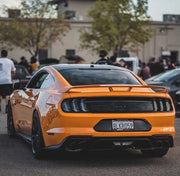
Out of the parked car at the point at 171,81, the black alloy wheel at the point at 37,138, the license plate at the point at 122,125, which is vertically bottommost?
the parked car at the point at 171,81

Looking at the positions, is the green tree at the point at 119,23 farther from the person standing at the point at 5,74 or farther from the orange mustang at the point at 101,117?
the orange mustang at the point at 101,117

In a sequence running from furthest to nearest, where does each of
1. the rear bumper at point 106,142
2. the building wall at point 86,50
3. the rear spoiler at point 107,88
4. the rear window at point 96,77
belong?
1. the building wall at point 86,50
2. the rear window at point 96,77
3. the rear spoiler at point 107,88
4. the rear bumper at point 106,142

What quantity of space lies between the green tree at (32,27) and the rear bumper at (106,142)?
1874 inches

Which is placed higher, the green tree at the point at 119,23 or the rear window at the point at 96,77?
the rear window at the point at 96,77

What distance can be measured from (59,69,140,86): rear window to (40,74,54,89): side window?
0.18m

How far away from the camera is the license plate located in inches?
296

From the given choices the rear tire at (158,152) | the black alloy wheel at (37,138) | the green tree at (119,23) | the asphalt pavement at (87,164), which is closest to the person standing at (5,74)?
the asphalt pavement at (87,164)

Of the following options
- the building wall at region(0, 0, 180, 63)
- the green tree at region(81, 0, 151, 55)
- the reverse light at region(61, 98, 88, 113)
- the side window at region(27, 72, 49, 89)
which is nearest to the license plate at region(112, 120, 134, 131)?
the reverse light at region(61, 98, 88, 113)

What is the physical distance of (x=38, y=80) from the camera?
31.1 feet

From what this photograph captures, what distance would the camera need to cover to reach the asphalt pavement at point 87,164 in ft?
23.2

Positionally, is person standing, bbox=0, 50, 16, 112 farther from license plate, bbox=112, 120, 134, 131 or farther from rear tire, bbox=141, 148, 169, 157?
license plate, bbox=112, 120, 134, 131

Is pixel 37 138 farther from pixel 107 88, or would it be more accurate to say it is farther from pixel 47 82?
pixel 107 88

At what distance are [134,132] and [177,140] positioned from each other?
3.12m

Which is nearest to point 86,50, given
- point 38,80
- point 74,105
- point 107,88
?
point 38,80
